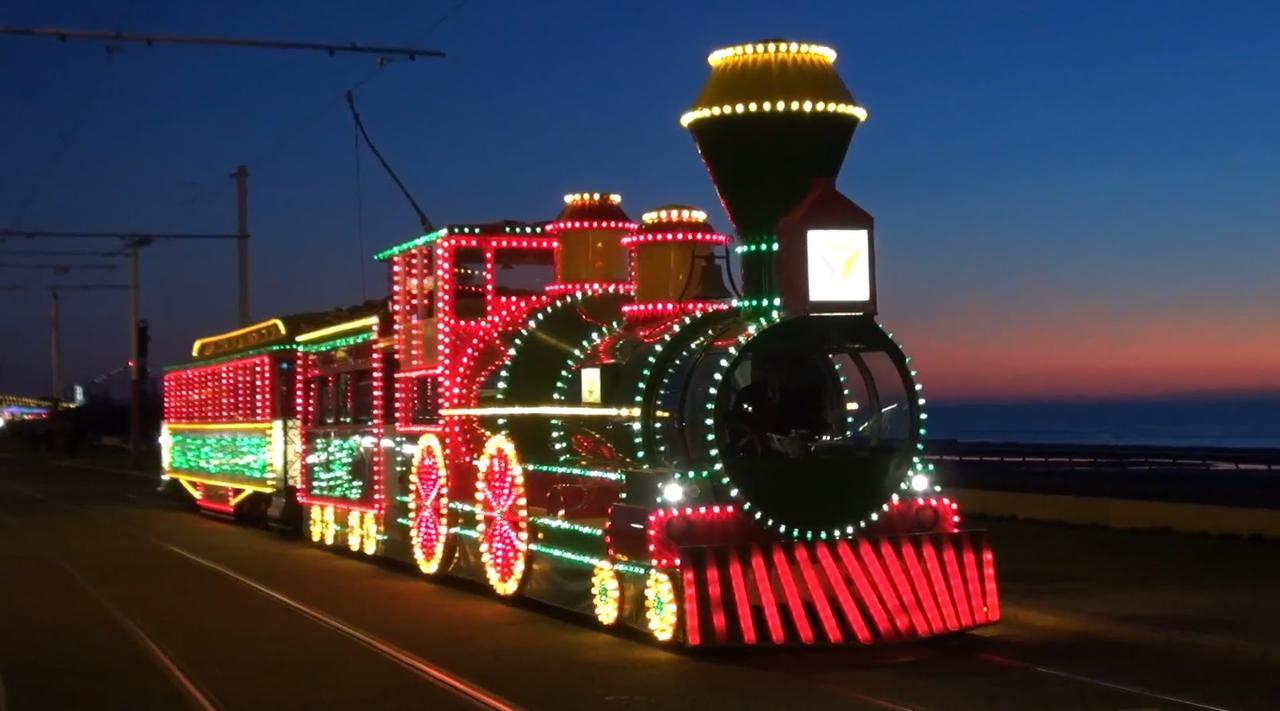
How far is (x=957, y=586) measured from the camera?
39.4 feet

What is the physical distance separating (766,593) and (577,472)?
2.54 metres

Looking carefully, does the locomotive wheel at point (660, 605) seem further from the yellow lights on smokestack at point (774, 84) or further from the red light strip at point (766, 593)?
the yellow lights on smokestack at point (774, 84)

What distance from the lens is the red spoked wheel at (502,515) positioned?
1446 centimetres

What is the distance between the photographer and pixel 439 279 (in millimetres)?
16312

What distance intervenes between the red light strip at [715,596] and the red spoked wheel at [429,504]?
5.55m

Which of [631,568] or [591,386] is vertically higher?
[591,386]

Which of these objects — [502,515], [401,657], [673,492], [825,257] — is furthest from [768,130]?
[502,515]

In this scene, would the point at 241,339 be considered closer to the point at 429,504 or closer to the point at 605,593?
the point at 429,504

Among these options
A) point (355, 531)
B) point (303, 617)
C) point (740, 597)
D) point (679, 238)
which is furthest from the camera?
point (355, 531)

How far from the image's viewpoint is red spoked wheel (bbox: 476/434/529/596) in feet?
47.4

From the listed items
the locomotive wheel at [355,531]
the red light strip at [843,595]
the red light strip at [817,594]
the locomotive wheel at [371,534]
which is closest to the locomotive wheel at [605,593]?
the red light strip at [817,594]

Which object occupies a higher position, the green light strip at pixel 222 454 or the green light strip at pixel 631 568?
the green light strip at pixel 222 454

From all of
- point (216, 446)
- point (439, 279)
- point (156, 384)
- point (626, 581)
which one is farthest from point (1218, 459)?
point (156, 384)

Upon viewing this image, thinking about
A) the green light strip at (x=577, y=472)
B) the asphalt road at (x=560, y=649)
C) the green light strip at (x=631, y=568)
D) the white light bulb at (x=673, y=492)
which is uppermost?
the green light strip at (x=577, y=472)
